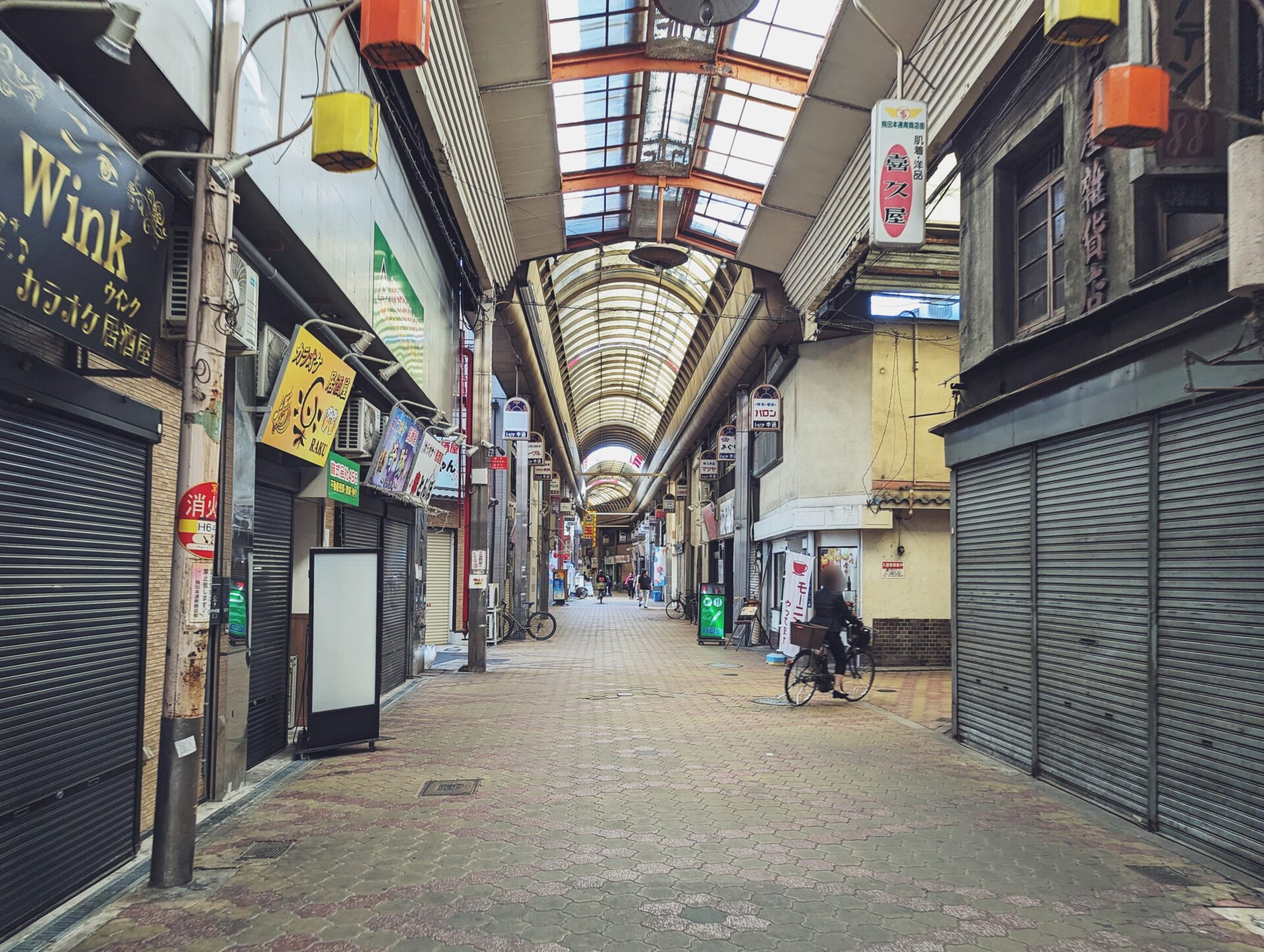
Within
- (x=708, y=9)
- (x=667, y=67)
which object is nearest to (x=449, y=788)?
(x=708, y=9)

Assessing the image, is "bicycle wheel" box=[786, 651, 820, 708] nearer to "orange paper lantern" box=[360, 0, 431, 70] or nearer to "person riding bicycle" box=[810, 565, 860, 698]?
"person riding bicycle" box=[810, 565, 860, 698]

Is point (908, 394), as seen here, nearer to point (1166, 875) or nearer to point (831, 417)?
point (831, 417)

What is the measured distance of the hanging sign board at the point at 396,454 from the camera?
1130 centimetres

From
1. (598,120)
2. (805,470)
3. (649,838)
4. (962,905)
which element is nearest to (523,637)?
(805,470)

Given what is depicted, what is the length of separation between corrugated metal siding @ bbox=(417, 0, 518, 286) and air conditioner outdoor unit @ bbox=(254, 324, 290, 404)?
3.96m

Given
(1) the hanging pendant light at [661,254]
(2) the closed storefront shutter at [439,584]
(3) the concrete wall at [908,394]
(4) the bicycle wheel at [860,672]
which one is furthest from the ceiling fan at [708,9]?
(2) the closed storefront shutter at [439,584]

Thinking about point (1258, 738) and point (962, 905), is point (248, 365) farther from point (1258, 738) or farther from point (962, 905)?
point (1258, 738)

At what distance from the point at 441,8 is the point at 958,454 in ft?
23.9

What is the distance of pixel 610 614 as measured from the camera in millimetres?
38500

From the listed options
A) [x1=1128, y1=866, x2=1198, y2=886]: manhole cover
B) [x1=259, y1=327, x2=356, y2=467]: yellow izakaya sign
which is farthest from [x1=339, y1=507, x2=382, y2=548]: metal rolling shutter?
[x1=1128, y1=866, x2=1198, y2=886]: manhole cover

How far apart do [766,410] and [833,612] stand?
8864 mm

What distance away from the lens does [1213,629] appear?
598cm

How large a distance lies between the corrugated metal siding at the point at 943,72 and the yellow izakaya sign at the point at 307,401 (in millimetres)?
6995

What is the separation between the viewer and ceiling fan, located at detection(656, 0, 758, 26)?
33.2ft
